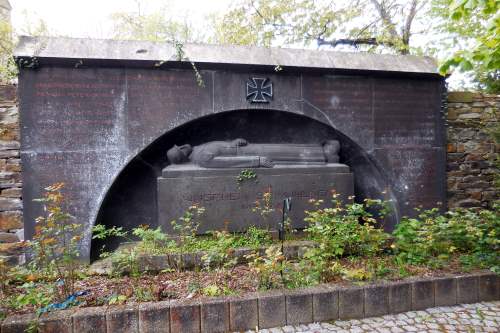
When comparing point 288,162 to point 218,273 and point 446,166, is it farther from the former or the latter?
point 446,166

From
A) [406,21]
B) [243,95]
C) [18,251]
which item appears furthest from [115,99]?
[406,21]

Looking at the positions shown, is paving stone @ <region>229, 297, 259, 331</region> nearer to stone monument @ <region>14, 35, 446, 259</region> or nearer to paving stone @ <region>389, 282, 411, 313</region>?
paving stone @ <region>389, 282, 411, 313</region>

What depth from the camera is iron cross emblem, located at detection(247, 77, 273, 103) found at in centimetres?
427

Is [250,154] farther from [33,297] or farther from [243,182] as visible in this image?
[33,297]

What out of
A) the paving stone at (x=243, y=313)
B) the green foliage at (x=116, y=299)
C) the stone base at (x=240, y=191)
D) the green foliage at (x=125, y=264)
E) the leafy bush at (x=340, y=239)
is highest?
the stone base at (x=240, y=191)

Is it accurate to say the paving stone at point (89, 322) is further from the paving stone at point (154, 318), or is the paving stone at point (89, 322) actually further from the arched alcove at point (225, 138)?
the arched alcove at point (225, 138)

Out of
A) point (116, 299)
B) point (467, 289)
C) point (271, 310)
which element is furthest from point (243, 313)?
point (467, 289)

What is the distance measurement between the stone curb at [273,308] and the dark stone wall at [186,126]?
5.15ft

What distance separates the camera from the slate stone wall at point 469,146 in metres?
4.94

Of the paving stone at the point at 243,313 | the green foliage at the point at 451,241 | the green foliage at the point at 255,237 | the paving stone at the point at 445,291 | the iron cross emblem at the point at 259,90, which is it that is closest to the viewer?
the paving stone at the point at 243,313

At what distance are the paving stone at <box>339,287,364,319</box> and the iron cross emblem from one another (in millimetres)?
2660

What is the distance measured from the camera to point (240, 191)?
4.24 meters

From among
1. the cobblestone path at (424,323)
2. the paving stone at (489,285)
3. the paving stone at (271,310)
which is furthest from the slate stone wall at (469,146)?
the paving stone at (271,310)

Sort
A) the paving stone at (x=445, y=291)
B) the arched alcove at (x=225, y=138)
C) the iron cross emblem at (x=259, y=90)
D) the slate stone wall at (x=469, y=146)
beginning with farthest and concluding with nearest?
the slate stone wall at (x=469, y=146) < the arched alcove at (x=225, y=138) < the iron cross emblem at (x=259, y=90) < the paving stone at (x=445, y=291)
